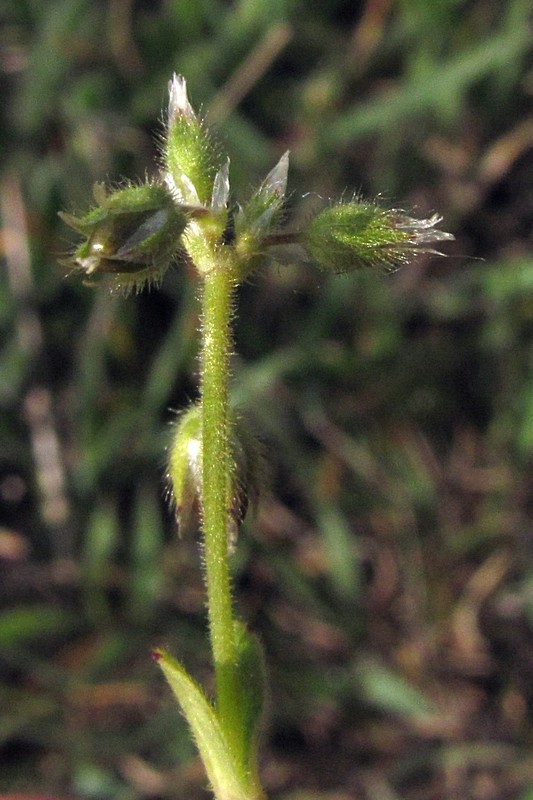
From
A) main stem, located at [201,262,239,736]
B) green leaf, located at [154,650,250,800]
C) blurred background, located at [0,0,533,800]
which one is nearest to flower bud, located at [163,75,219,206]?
main stem, located at [201,262,239,736]

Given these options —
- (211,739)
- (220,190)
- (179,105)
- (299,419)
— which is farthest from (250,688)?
(299,419)

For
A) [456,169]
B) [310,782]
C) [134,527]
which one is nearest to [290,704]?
[310,782]

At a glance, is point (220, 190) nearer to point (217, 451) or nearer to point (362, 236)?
point (362, 236)

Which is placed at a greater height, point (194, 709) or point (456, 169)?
point (456, 169)

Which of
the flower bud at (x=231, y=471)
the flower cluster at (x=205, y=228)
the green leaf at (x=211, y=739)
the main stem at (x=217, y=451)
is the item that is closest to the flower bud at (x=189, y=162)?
the flower cluster at (x=205, y=228)

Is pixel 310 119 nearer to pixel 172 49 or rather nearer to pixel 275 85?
pixel 275 85
